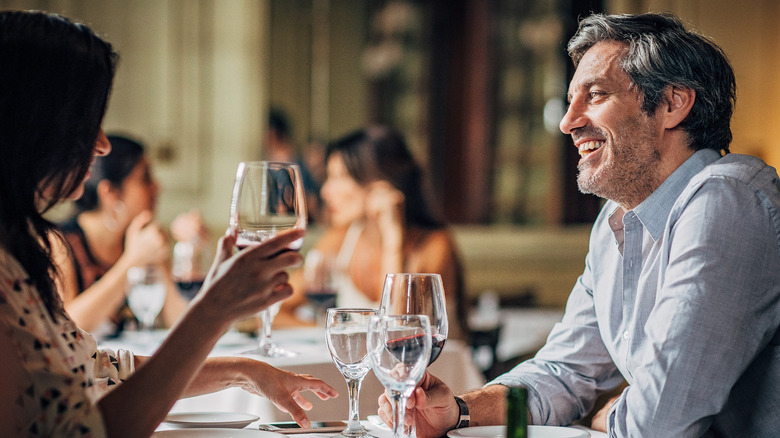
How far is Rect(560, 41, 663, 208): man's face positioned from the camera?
5.29ft

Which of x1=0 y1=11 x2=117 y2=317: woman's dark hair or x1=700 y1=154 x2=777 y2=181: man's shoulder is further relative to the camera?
x1=700 y1=154 x2=777 y2=181: man's shoulder

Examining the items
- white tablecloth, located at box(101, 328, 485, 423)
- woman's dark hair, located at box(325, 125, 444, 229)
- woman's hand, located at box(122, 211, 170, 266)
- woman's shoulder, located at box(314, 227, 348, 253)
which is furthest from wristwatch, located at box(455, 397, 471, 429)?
woman's shoulder, located at box(314, 227, 348, 253)

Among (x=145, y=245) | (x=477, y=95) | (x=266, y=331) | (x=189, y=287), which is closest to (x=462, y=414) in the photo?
(x=266, y=331)

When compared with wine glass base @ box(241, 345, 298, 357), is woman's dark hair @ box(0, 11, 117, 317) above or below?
above

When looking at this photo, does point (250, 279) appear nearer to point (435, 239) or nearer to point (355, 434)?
point (355, 434)

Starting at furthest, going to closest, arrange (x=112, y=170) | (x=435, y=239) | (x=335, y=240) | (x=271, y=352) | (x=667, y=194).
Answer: (x=335, y=240) → (x=435, y=239) → (x=112, y=170) → (x=271, y=352) → (x=667, y=194)

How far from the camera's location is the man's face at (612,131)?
1.61 metres

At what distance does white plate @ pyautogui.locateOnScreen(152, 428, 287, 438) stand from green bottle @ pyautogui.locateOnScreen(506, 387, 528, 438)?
399 millimetres

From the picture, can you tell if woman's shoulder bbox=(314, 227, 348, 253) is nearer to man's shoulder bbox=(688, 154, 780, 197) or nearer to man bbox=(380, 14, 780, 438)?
man bbox=(380, 14, 780, 438)

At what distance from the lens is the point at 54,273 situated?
114 cm

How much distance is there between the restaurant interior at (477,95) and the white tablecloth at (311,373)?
10.9ft

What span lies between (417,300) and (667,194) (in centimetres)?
61

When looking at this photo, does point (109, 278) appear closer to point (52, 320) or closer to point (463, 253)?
point (52, 320)

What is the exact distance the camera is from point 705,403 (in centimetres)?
121
